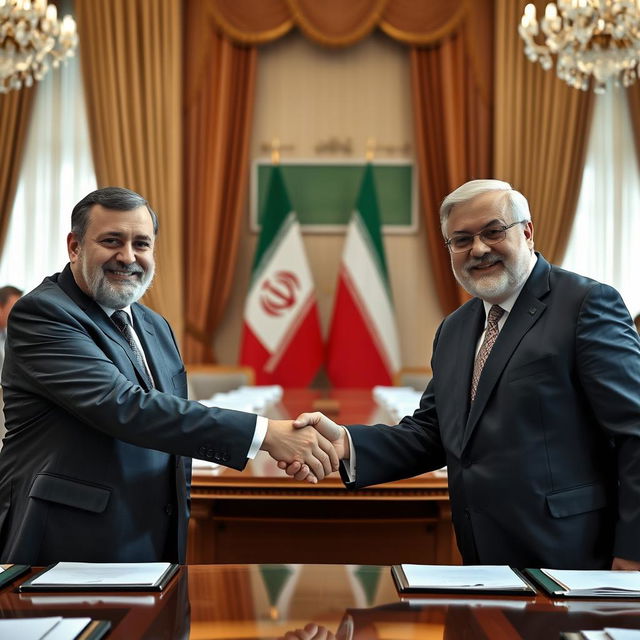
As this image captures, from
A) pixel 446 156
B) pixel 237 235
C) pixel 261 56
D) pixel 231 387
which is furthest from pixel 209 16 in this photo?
pixel 231 387

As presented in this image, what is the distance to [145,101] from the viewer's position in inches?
310

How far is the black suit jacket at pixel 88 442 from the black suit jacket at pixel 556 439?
2.05 feet

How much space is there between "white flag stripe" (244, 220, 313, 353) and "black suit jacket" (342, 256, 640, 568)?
224 inches

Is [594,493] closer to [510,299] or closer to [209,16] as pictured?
[510,299]

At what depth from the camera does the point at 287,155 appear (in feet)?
26.7

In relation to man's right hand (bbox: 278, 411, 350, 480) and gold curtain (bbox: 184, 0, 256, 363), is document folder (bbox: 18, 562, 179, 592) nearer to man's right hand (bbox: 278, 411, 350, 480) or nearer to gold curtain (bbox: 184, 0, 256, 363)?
man's right hand (bbox: 278, 411, 350, 480)

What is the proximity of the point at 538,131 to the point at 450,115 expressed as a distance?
803 mm

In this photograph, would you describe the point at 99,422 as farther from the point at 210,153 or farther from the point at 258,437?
the point at 210,153

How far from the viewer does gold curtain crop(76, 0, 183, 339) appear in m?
7.79

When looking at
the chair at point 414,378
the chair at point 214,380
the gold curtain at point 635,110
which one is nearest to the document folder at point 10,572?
the chair at point 214,380

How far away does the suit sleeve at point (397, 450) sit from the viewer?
2.46 m

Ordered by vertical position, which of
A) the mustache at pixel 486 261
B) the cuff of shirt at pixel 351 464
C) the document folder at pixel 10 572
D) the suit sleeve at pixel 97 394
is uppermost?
the mustache at pixel 486 261

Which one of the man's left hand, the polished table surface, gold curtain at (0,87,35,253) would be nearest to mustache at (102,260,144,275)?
the polished table surface

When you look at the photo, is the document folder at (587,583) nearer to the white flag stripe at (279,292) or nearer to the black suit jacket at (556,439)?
the black suit jacket at (556,439)
